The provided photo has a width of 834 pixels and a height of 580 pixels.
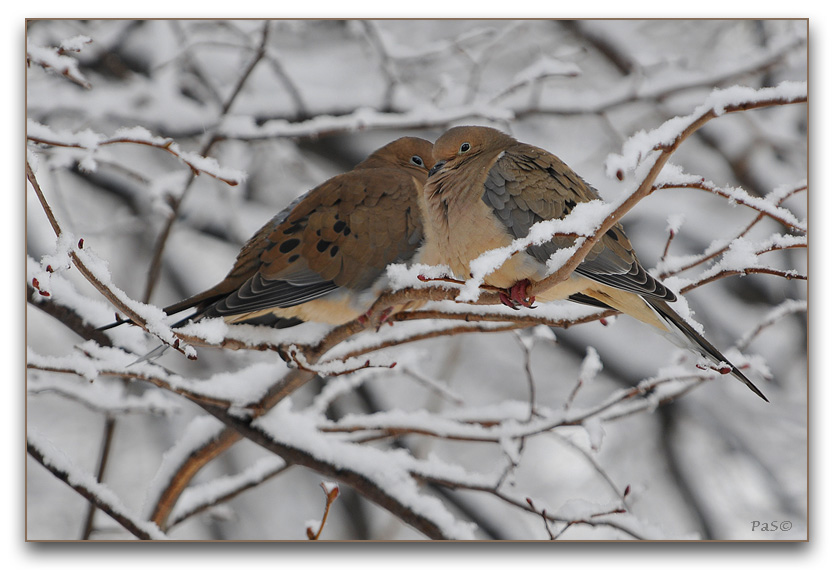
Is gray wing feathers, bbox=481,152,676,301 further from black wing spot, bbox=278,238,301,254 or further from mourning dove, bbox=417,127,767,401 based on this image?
black wing spot, bbox=278,238,301,254

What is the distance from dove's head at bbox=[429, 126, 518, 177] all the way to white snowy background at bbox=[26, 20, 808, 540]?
201 millimetres

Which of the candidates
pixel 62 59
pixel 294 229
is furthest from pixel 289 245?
pixel 62 59

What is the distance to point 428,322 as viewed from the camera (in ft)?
5.69

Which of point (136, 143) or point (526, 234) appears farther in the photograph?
point (526, 234)

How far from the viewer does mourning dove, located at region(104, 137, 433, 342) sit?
65.9 inches

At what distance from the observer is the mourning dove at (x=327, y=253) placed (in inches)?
65.9

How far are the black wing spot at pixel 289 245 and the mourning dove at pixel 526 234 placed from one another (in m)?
0.34

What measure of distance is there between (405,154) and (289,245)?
51 centimetres

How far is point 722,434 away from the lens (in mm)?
2188

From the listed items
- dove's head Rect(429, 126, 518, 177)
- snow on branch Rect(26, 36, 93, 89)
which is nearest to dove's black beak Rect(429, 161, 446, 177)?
dove's head Rect(429, 126, 518, 177)

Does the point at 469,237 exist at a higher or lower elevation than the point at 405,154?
lower

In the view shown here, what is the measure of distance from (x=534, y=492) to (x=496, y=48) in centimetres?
123

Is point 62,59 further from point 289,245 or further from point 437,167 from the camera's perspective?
point 437,167

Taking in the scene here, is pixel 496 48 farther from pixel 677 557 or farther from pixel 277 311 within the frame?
pixel 677 557
